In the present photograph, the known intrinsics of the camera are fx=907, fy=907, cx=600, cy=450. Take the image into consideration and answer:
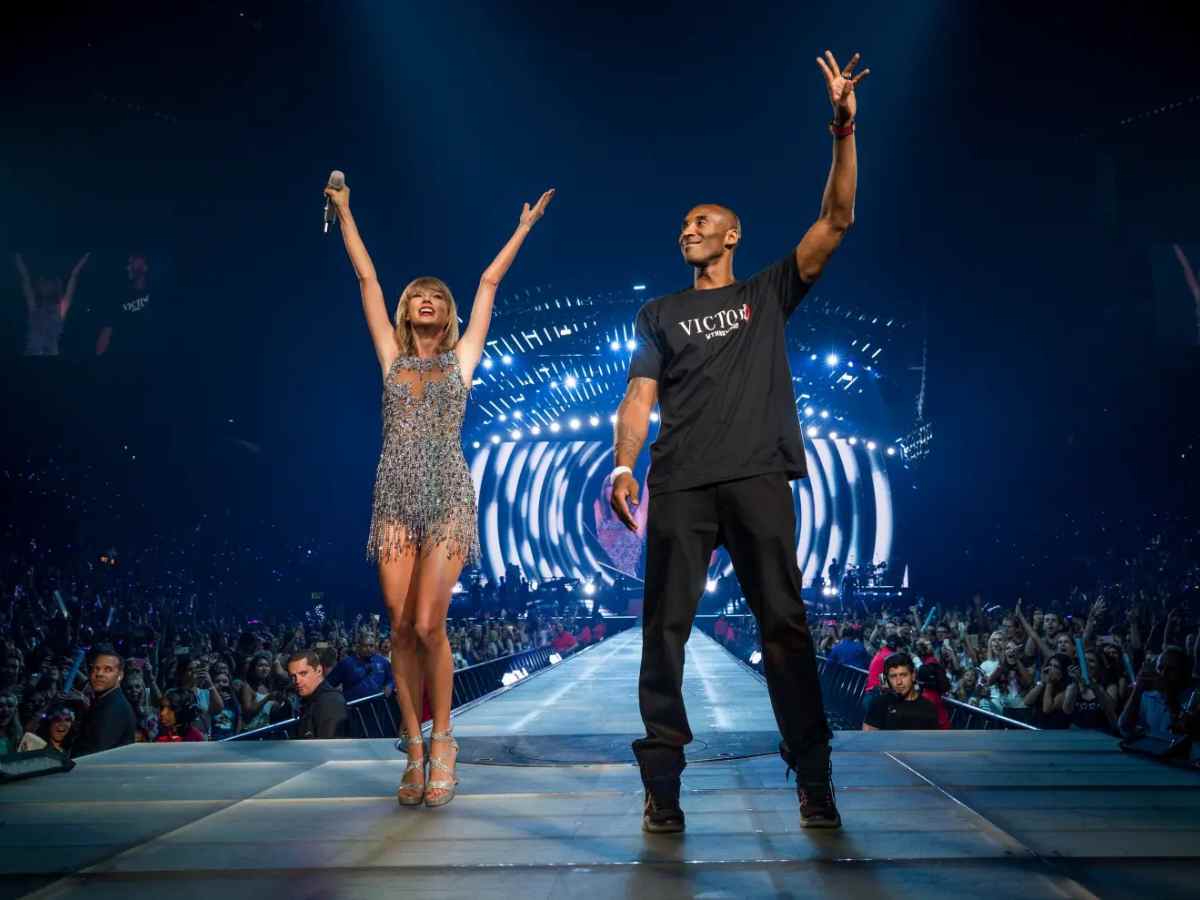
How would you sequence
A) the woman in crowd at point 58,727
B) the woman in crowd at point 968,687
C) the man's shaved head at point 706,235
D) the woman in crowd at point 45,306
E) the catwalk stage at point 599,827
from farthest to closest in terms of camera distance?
the woman in crowd at point 45,306, the woman in crowd at point 968,687, the woman in crowd at point 58,727, the man's shaved head at point 706,235, the catwalk stage at point 599,827

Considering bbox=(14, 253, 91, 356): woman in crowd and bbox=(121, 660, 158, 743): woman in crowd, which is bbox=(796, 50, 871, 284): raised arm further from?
bbox=(14, 253, 91, 356): woman in crowd

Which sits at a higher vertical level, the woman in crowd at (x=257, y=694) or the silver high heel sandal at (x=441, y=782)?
the silver high heel sandal at (x=441, y=782)

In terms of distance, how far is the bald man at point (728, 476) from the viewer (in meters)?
2.53

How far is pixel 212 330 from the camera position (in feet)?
59.4

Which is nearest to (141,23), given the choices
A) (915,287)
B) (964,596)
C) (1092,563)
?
(915,287)

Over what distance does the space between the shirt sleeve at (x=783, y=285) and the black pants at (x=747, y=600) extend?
60cm

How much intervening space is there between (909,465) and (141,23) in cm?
1920

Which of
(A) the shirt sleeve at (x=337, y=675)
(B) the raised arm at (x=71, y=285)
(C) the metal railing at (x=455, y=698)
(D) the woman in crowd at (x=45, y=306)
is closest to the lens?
(C) the metal railing at (x=455, y=698)

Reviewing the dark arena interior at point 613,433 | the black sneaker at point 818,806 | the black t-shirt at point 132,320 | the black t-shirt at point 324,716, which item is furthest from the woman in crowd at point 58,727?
the black t-shirt at point 132,320

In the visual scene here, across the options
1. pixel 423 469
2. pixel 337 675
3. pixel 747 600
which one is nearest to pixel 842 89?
pixel 747 600

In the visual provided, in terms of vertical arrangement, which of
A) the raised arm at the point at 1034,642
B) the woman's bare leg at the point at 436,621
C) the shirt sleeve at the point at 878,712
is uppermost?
the woman's bare leg at the point at 436,621

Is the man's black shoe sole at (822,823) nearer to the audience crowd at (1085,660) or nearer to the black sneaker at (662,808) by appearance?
the black sneaker at (662,808)

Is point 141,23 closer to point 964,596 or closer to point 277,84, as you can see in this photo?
point 277,84

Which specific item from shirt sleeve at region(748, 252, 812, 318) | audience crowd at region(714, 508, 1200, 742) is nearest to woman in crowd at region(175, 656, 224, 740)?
audience crowd at region(714, 508, 1200, 742)
